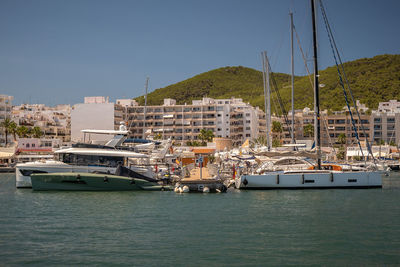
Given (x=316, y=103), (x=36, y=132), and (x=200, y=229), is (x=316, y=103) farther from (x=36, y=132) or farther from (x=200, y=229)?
(x=36, y=132)

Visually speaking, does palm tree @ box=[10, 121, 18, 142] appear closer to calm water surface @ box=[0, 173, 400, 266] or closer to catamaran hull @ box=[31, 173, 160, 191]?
catamaran hull @ box=[31, 173, 160, 191]

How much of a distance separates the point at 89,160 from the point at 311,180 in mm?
19507

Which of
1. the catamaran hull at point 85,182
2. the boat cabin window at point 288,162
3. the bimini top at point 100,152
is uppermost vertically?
the bimini top at point 100,152

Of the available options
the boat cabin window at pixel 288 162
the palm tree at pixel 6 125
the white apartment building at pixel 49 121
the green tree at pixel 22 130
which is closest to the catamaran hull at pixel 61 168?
Result: the boat cabin window at pixel 288 162

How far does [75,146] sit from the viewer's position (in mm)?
45656

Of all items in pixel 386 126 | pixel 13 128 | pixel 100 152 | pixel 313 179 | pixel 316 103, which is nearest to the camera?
pixel 313 179

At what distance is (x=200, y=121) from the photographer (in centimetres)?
13488

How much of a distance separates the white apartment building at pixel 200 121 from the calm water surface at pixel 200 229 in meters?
93.0

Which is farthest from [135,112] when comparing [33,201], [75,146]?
[33,201]

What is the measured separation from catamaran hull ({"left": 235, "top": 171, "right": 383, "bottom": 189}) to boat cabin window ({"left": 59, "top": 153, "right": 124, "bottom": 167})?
38.8 ft

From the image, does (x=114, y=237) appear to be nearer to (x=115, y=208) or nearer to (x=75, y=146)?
(x=115, y=208)

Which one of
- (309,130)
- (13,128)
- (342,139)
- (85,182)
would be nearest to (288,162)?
(85,182)

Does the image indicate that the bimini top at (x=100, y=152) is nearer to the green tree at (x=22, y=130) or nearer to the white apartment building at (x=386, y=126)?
the green tree at (x=22, y=130)

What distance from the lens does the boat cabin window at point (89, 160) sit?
147 feet
